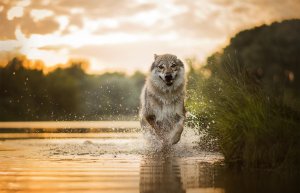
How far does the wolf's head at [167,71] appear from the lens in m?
15.5

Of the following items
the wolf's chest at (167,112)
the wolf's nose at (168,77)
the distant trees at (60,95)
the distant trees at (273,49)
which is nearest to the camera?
the wolf's nose at (168,77)

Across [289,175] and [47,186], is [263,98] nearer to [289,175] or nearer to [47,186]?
[289,175]

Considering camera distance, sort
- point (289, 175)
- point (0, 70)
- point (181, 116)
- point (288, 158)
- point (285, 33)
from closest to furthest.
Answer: point (289, 175) → point (288, 158) → point (181, 116) → point (285, 33) → point (0, 70)

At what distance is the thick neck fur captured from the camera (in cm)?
1570

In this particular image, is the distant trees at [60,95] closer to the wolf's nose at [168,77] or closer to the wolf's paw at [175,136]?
the wolf's nose at [168,77]

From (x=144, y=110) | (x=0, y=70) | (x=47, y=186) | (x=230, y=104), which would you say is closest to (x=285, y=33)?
(x=0, y=70)

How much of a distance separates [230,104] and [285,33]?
4466cm

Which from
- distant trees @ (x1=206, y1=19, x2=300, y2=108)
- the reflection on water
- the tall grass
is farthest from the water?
distant trees @ (x1=206, y1=19, x2=300, y2=108)

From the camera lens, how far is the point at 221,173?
32.3ft

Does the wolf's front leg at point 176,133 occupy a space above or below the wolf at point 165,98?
below

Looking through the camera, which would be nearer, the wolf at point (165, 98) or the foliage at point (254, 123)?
the foliage at point (254, 123)

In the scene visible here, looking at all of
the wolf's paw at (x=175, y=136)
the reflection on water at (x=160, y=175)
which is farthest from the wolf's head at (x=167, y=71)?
the reflection on water at (x=160, y=175)

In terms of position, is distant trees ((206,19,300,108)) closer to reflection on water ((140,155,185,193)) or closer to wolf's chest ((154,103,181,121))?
wolf's chest ((154,103,181,121))

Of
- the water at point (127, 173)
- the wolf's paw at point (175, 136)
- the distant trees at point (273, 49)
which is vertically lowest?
the water at point (127, 173)
